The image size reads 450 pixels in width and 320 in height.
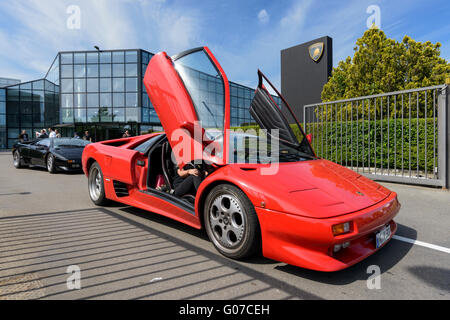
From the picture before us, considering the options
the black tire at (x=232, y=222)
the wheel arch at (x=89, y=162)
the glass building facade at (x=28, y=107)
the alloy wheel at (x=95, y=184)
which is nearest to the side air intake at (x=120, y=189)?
the alloy wheel at (x=95, y=184)

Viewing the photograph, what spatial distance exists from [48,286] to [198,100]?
2238 millimetres

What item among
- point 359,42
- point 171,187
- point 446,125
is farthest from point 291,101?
Answer: point 171,187

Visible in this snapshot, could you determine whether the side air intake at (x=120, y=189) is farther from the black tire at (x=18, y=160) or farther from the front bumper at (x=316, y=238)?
the black tire at (x=18, y=160)

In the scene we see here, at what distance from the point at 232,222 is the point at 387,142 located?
6737 millimetres

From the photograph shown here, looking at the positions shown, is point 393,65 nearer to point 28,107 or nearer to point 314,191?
point 314,191

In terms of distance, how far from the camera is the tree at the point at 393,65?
504 inches

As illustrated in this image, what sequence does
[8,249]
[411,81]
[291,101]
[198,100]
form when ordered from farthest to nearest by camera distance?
[291,101] < [411,81] < [198,100] < [8,249]

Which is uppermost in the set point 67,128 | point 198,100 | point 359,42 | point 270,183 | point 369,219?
Answer: point 359,42

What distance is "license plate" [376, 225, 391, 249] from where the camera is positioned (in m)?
2.38

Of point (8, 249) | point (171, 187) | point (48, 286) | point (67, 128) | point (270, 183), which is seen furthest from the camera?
point (67, 128)

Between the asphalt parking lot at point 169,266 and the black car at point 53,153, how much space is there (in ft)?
18.7

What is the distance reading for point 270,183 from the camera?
2424 mm

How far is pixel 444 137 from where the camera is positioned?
5.97 metres
